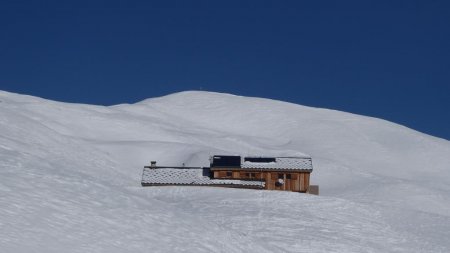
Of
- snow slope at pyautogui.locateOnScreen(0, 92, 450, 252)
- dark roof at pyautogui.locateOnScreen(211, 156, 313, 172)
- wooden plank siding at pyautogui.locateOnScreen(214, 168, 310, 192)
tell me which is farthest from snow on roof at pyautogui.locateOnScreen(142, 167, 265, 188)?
wooden plank siding at pyautogui.locateOnScreen(214, 168, 310, 192)

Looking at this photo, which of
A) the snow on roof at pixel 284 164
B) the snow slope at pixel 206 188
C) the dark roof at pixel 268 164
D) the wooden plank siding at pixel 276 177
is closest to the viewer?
the snow slope at pixel 206 188

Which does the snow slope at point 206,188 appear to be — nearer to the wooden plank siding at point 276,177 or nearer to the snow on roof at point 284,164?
the wooden plank siding at point 276,177

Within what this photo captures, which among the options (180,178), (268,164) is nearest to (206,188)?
(180,178)

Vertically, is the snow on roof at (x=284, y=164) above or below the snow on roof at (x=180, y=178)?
above

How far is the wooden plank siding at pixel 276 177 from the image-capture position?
47469mm

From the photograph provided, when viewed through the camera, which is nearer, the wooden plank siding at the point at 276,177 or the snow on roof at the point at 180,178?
the snow on roof at the point at 180,178

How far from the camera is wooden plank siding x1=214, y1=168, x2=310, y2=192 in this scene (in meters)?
47.5

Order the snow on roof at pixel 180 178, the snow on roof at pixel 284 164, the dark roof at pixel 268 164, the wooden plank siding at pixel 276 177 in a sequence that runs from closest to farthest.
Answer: the snow on roof at pixel 180 178, the wooden plank siding at pixel 276 177, the dark roof at pixel 268 164, the snow on roof at pixel 284 164

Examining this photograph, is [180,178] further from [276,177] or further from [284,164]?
[284,164]

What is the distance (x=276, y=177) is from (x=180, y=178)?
6.75 m

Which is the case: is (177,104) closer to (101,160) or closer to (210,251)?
(101,160)

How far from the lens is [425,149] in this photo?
92.4 meters

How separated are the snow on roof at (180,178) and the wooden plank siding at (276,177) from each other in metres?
1.94

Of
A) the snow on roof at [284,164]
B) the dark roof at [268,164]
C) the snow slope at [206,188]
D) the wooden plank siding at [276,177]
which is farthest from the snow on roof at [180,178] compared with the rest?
the snow on roof at [284,164]
